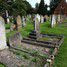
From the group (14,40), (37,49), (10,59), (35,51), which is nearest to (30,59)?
(10,59)

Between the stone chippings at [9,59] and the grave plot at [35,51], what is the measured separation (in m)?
0.27

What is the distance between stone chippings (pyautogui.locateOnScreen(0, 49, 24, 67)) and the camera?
726 cm

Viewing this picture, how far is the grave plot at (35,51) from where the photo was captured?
300 inches

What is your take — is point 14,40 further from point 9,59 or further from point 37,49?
point 9,59

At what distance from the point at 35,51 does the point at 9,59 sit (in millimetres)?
2147

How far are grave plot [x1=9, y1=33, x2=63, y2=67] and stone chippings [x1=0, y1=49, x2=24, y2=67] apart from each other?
0.88 ft

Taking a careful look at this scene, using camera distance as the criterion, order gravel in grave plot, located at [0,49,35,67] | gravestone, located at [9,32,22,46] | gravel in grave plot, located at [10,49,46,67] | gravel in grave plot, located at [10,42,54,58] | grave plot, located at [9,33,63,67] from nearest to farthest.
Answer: gravel in grave plot, located at [0,49,35,67] < gravel in grave plot, located at [10,49,46,67] < grave plot, located at [9,33,63,67] < gravel in grave plot, located at [10,42,54,58] < gravestone, located at [9,32,22,46]

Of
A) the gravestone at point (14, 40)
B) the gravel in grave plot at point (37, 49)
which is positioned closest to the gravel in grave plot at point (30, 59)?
the gravel in grave plot at point (37, 49)

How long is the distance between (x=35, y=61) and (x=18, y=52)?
1647 millimetres

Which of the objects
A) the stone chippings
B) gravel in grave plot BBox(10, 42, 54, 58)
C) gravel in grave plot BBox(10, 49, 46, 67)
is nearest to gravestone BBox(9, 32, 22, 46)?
gravel in grave plot BBox(10, 42, 54, 58)

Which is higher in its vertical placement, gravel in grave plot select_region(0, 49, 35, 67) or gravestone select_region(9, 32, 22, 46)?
gravestone select_region(9, 32, 22, 46)

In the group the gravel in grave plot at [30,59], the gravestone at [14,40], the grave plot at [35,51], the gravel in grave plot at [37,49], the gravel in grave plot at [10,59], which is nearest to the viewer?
the gravel in grave plot at [10,59]

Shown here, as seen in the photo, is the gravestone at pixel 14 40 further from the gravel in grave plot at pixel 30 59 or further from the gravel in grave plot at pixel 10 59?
the gravel in grave plot at pixel 30 59

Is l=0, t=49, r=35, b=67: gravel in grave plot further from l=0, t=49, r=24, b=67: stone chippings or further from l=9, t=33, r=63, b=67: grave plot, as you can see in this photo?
l=9, t=33, r=63, b=67: grave plot
